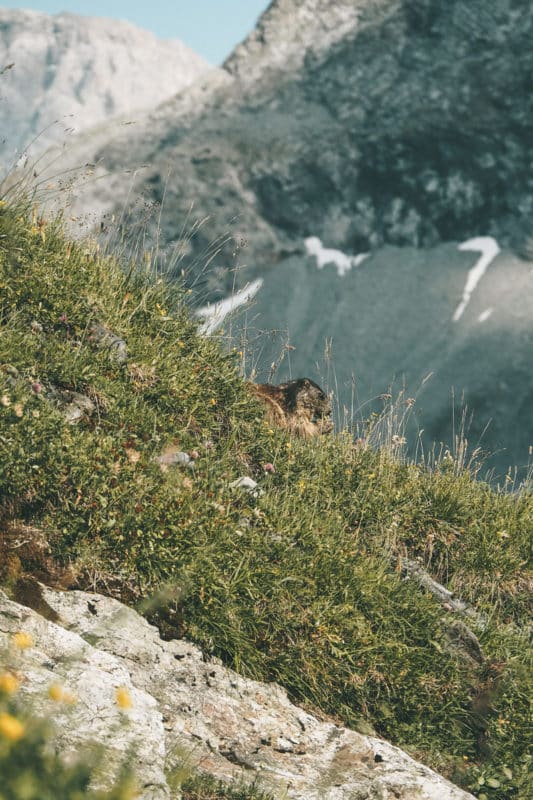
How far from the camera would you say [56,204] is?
748 cm

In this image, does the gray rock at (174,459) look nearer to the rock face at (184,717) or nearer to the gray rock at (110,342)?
the gray rock at (110,342)

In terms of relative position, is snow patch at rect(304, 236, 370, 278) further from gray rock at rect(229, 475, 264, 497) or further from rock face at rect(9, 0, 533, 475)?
gray rock at rect(229, 475, 264, 497)

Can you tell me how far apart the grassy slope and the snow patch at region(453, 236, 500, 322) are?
15357 centimetres

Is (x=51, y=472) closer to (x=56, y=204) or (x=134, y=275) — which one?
(x=134, y=275)

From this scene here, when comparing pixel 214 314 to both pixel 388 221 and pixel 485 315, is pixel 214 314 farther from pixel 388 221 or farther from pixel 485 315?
pixel 388 221

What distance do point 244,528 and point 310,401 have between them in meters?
2.74

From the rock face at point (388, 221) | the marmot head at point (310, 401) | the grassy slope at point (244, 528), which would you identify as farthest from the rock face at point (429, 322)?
the grassy slope at point (244, 528)

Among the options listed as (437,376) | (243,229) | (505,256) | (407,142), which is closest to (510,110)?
(407,142)

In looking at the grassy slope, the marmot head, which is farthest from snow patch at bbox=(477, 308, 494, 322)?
the grassy slope

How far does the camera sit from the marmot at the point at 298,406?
7.56m

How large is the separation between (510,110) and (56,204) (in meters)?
211

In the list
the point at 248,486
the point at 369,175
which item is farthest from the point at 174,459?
the point at 369,175

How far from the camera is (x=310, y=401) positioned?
7961 millimetres

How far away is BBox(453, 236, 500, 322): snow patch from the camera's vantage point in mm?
A: 158750
